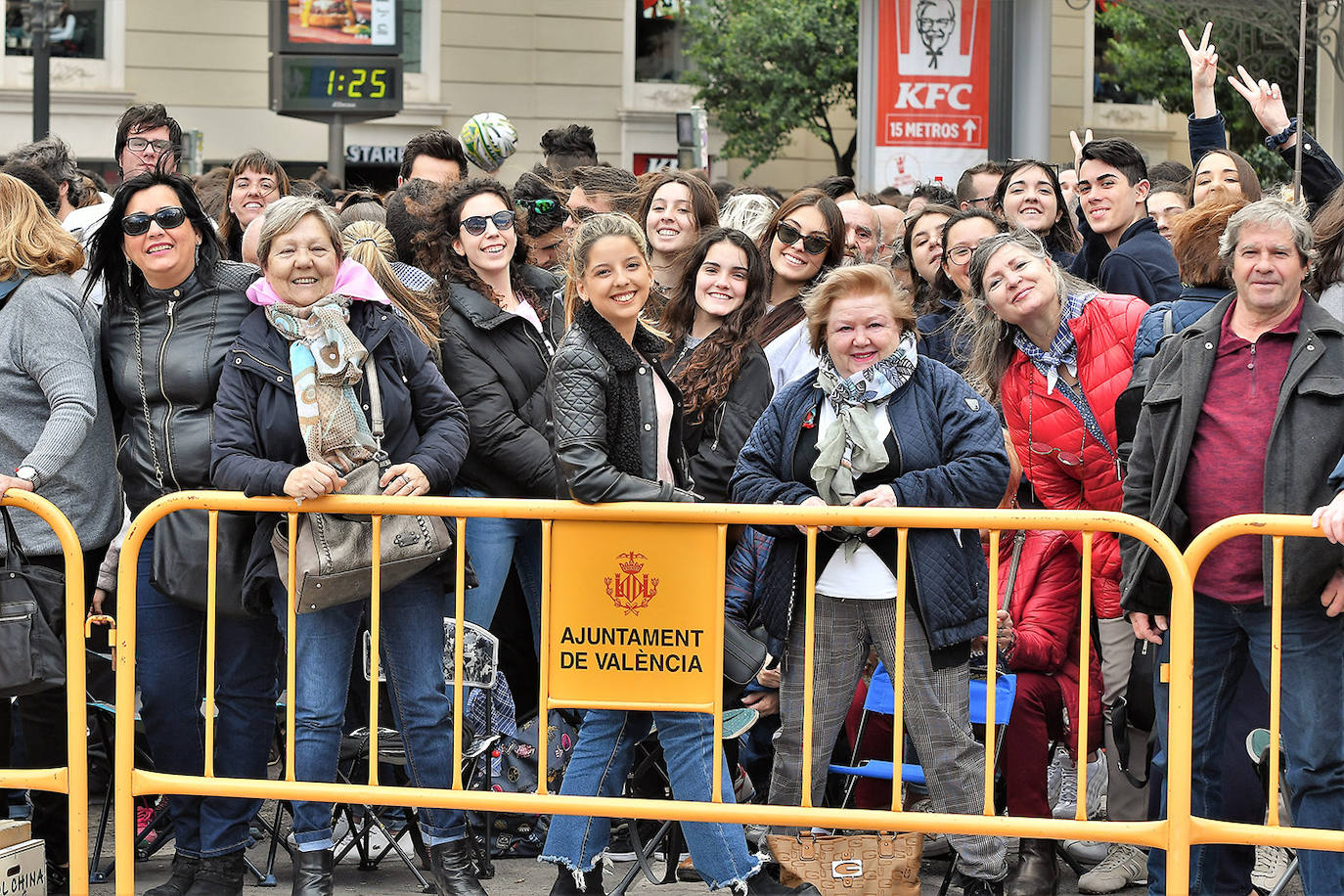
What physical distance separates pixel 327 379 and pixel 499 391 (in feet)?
3.43

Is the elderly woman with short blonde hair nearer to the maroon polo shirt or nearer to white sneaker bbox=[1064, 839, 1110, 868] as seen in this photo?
the maroon polo shirt

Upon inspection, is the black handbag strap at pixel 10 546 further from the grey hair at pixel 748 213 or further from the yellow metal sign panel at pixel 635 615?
the grey hair at pixel 748 213

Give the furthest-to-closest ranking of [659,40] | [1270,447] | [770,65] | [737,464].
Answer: [659,40], [770,65], [737,464], [1270,447]

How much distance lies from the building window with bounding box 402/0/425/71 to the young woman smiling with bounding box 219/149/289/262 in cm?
1941

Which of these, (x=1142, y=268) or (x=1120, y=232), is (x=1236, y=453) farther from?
(x=1120, y=232)

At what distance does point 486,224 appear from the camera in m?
6.30

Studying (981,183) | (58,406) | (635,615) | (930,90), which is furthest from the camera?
(930,90)

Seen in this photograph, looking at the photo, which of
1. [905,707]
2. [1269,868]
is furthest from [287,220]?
[1269,868]

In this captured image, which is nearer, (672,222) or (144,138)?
(672,222)

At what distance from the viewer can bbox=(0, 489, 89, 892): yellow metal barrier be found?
5.02 metres

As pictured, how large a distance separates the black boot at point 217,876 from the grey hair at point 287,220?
189 cm

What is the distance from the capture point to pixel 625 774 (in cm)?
526

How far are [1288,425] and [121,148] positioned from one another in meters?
5.64

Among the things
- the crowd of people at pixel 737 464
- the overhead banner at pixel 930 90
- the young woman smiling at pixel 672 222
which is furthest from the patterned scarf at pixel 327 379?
the overhead banner at pixel 930 90
